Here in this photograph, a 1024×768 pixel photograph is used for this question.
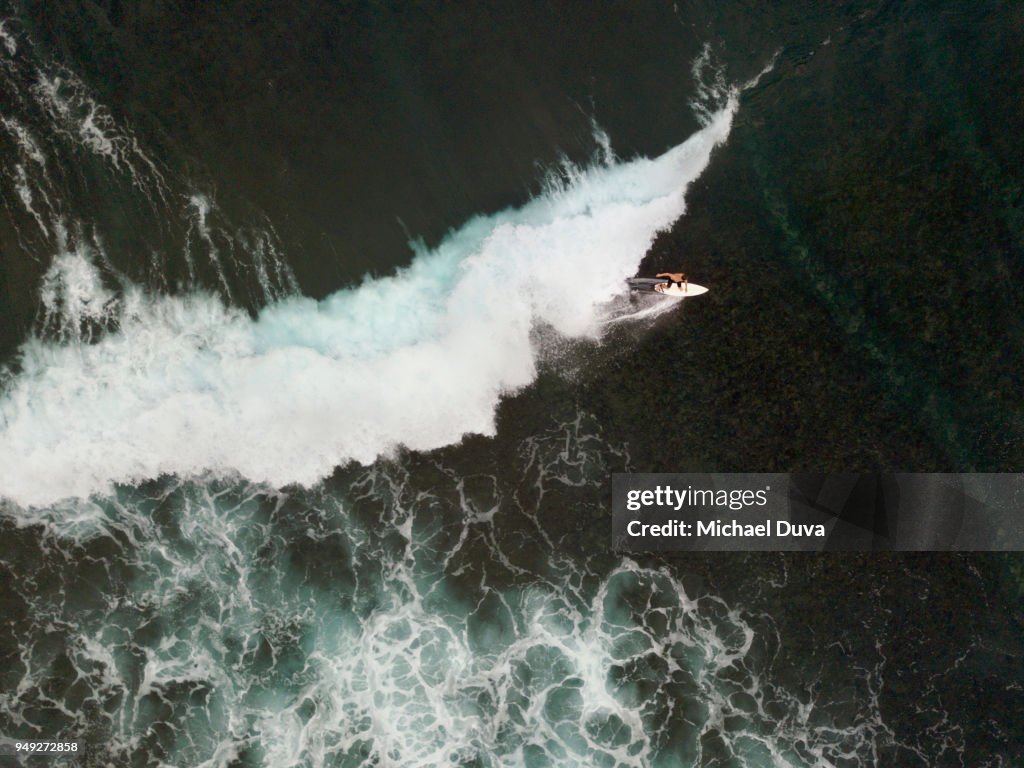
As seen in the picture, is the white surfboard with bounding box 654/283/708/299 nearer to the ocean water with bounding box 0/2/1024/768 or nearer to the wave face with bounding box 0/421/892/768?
the ocean water with bounding box 0/2/1024/768

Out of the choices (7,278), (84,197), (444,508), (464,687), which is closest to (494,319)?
(444,508)

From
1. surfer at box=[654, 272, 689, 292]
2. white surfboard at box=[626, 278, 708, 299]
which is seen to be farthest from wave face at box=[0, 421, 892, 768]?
surfer at box=[654, 272, 689, 292]

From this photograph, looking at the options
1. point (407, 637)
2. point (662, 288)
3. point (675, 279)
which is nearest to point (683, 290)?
point (675, 279)

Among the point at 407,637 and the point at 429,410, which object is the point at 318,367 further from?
the point at 407,637

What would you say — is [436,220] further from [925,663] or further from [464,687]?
[925,663]

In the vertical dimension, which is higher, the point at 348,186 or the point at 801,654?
the point at 348,186

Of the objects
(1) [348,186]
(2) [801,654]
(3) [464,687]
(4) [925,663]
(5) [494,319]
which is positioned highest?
(1) [348,186]

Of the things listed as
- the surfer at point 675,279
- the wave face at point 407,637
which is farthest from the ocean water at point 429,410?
the surfer at point 675,279
